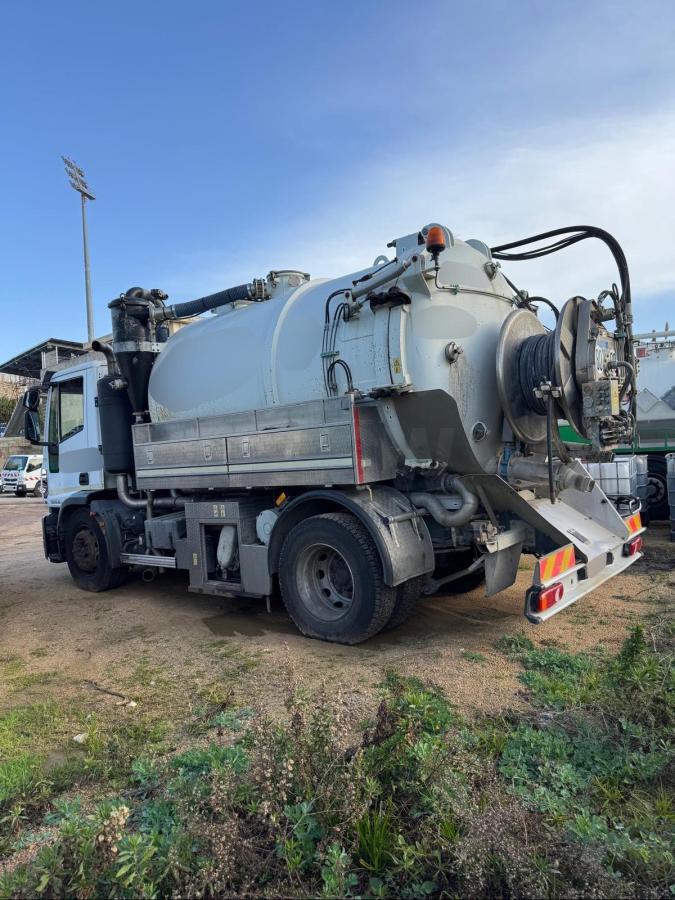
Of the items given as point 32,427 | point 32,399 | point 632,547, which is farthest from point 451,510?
point 32,427

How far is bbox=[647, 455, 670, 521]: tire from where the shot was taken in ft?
33.8

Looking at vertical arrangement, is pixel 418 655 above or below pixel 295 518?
below

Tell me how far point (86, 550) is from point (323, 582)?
3.69 metres

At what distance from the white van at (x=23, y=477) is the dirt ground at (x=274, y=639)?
20037mm

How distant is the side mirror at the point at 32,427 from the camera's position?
796cm

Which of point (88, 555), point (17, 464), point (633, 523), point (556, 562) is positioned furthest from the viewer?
point (17, 464)

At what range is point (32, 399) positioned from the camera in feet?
25.7

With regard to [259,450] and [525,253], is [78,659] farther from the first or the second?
[525,253]

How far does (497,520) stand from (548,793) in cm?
270

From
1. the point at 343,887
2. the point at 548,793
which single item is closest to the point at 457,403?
the point at 548,793

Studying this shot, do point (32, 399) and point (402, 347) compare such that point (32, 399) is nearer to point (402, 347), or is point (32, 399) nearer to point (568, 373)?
point (402, 347)

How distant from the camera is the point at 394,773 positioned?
101 inches

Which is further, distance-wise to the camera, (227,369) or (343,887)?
(227,369)

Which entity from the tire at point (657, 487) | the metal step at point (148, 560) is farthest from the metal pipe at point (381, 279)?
the tire at point (657, 487)
